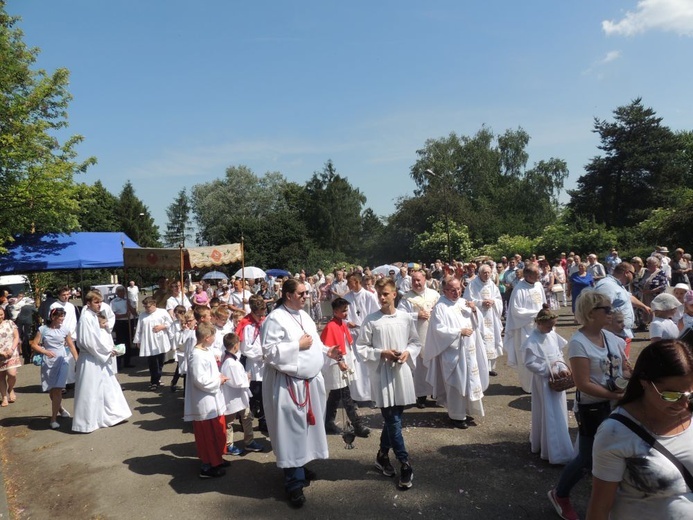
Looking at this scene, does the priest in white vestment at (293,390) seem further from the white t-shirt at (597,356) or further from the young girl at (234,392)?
the white t-shirt at (597,356)

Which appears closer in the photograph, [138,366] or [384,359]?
[384,359]

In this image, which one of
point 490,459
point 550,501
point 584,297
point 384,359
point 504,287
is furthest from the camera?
point 504,287

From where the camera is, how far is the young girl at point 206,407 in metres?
5.25

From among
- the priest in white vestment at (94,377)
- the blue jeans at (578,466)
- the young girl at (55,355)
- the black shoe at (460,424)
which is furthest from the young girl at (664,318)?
the young girl at (55,355)

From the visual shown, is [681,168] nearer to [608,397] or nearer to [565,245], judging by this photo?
[565,245]

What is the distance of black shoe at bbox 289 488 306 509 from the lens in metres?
4.41

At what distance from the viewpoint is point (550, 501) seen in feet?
13.9

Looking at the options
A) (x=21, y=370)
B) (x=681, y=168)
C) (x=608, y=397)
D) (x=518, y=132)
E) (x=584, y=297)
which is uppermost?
(x=518, y=132)

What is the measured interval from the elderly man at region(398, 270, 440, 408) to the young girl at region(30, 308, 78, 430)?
5.28 meters

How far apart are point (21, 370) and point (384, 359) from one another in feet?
40.4

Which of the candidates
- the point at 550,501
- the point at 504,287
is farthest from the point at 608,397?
the point at 504,287

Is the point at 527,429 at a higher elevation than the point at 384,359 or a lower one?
lower

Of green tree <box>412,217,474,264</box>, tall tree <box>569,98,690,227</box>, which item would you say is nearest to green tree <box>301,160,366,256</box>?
green tree <box>412,217,474,264</box>

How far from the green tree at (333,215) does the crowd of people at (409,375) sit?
49.1m
